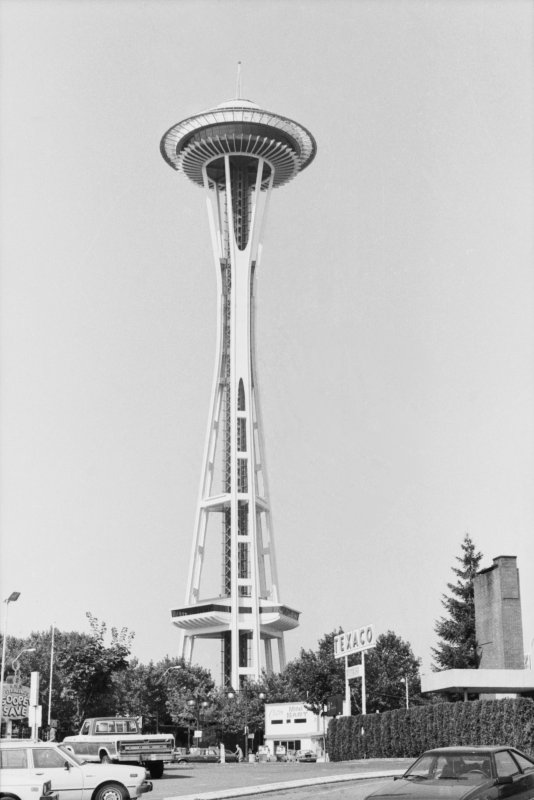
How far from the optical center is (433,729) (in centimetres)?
4184

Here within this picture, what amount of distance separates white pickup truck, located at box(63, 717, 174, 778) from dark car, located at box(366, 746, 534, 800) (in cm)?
1843

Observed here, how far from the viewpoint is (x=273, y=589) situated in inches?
5266

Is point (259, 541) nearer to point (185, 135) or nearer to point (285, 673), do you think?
point (285, 673)

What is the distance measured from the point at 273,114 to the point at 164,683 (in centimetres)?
6749

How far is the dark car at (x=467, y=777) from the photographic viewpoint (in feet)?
50.2

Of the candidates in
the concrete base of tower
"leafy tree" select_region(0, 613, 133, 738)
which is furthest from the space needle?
"leafy tree" select_region(0, 613, 133, 738)

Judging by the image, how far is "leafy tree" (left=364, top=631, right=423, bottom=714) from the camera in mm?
113125

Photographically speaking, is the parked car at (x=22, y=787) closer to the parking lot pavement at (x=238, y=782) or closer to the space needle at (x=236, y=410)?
the parking lot pavement at (x=238, y=782)

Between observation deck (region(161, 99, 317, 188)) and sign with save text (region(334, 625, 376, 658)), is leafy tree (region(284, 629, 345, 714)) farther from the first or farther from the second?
observation deck (region(161, 99, 317, 188))

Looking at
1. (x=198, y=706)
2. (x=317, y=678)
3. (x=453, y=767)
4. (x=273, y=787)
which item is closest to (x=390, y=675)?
(x=198, y=706)

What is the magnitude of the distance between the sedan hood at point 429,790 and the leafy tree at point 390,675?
95.0m

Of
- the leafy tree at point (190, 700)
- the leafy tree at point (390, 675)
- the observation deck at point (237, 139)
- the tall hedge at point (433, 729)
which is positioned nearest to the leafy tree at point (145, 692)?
the leafy tree at point (190, 700)

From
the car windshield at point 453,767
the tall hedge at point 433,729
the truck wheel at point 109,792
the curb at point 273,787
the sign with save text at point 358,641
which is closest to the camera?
the car windshield at point 453,767


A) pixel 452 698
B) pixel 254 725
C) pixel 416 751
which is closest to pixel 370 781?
pixel 416 751
